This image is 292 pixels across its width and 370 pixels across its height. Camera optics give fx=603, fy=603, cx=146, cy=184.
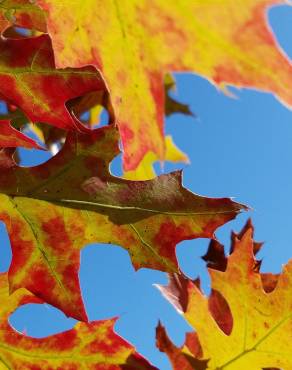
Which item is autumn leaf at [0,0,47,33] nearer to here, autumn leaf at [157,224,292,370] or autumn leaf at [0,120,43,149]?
autumn leaf at [0,120,43,149]

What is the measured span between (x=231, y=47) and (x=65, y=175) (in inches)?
21.4

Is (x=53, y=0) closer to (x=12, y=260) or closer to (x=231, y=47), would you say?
(x=231, y=47)

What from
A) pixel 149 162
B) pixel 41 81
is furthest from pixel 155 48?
pixel 149 162

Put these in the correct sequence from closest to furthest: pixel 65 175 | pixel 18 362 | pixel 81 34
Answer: pixel 81 34 → pixel 65 175 → pixel 18 362

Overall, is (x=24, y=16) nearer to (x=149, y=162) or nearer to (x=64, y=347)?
(x=64, y=347)

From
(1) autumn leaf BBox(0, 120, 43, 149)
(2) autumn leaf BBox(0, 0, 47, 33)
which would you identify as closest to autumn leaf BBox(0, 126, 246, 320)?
(1) autumn leaf BBox(0, 120, 43, 149)

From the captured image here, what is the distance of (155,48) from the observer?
0.80 metres

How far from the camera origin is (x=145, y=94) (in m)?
0.82

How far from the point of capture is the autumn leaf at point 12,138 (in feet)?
3.57

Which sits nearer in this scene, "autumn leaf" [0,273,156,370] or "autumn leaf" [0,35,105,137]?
"autumn leaf" [0,35,105,137]

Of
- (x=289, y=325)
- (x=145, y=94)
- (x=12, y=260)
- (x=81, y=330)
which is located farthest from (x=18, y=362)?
(x=145, y=94)

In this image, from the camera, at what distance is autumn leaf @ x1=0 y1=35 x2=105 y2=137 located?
111cm

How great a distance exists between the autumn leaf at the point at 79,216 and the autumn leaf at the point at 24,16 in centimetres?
22

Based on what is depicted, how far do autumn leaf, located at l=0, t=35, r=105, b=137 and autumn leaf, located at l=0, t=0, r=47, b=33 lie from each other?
33 millimetres
